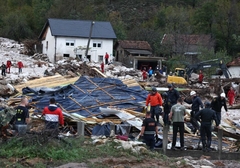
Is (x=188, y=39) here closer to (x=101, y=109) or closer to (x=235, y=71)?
(x=235, y=71)

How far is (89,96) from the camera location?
929 inches

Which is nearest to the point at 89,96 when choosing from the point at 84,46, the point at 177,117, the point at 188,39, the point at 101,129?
the point at 101,129

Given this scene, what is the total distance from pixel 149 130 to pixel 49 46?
4987 cm

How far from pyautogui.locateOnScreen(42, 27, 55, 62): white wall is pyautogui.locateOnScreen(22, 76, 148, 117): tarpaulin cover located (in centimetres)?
3609

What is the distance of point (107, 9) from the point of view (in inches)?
4355

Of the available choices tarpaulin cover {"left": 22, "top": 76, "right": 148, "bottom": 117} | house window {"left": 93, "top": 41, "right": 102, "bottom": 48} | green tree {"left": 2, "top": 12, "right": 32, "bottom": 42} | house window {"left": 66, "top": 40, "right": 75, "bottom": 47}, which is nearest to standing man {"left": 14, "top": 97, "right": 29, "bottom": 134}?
tarpaulin cover {"left": 22, "top": 76, "right": 148, "bottom": 117}

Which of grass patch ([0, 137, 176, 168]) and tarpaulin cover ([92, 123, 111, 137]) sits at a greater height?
grass patch ([0, 137, 176, 168])

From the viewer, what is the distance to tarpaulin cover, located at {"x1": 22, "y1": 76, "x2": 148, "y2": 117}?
22156 mm

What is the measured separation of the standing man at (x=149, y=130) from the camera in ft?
48.1

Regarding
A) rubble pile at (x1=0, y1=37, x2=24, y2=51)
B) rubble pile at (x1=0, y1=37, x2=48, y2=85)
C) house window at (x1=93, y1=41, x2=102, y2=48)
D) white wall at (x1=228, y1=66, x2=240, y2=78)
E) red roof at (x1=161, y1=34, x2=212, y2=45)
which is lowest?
white wall at (x1=228, y1=66, x2=240, y2=78)

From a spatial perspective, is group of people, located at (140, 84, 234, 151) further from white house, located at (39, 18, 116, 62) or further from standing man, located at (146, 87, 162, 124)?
white house, located at (39, 18, 116, 62)

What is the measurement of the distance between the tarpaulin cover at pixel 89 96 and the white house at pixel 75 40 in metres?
34.8

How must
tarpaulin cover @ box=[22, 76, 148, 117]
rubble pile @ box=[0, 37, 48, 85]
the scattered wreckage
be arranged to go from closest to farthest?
the scattered wreckage < tarpaulin cover @ box=[22, 76, 148, 117] < rubble pile @ box=[0, 37, 48, 85]

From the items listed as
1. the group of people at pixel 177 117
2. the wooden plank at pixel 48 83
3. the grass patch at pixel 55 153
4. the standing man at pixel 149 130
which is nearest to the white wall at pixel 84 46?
the wooden plank at pixel 48 83
